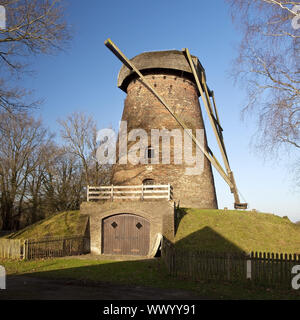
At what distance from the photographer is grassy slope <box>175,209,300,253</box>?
15.9 meters

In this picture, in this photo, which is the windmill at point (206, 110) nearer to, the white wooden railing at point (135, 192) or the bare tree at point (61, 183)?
the white wooden railing at point (135, 192)

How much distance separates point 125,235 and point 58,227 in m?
4.87

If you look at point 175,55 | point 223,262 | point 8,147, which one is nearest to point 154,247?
point 223,262

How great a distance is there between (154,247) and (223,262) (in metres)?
6.08

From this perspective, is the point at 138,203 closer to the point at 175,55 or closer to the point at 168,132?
the point at 168,132

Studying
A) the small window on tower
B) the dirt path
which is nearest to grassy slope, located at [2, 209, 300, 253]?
the small window on tower

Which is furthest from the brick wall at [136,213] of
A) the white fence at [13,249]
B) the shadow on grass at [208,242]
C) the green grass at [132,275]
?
the white fence at [13,249]

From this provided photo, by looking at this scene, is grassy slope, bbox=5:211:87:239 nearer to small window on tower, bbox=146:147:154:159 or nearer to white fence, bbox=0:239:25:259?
white fence, bbox=0:239:25:259

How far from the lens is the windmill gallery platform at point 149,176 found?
17859mm

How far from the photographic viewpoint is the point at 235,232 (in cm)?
1722

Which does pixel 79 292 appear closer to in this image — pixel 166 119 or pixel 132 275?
pixel 132 275

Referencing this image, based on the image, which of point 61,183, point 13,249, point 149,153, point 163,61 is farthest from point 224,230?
point 61,183

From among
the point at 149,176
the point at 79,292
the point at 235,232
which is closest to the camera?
the point at 79,292
